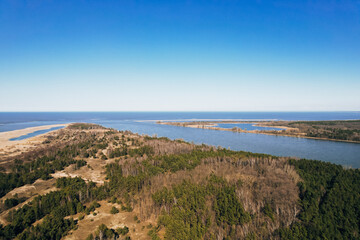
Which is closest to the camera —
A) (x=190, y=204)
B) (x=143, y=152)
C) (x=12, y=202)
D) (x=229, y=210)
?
(x=229, y=210)

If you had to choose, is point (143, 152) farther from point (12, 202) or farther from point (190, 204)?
point (190, 204)

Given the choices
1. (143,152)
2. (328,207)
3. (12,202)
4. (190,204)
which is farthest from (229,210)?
(143,152)

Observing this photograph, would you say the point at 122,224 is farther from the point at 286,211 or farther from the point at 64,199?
the point at 286,211

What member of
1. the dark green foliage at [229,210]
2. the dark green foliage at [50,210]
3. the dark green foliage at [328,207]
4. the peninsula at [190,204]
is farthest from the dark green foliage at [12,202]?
the dark green foliage at [328,207]

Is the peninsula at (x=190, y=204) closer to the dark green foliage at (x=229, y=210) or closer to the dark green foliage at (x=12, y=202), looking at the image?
the dark green foliage at (x=12, y=202)

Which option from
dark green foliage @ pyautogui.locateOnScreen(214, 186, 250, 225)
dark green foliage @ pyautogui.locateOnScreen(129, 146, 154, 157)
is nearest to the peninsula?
dark green foliage @ pyautogui.locateOnScreen(214, 186, 250, 225)

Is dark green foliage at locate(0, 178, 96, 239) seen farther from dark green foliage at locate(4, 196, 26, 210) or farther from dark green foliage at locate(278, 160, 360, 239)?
dark green foliage at locate(278, 160, 360, 239)

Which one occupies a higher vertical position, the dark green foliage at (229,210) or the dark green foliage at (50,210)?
the dark green foliage at (229,210)

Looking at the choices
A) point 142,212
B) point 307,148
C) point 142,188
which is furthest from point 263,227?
point 307,148
